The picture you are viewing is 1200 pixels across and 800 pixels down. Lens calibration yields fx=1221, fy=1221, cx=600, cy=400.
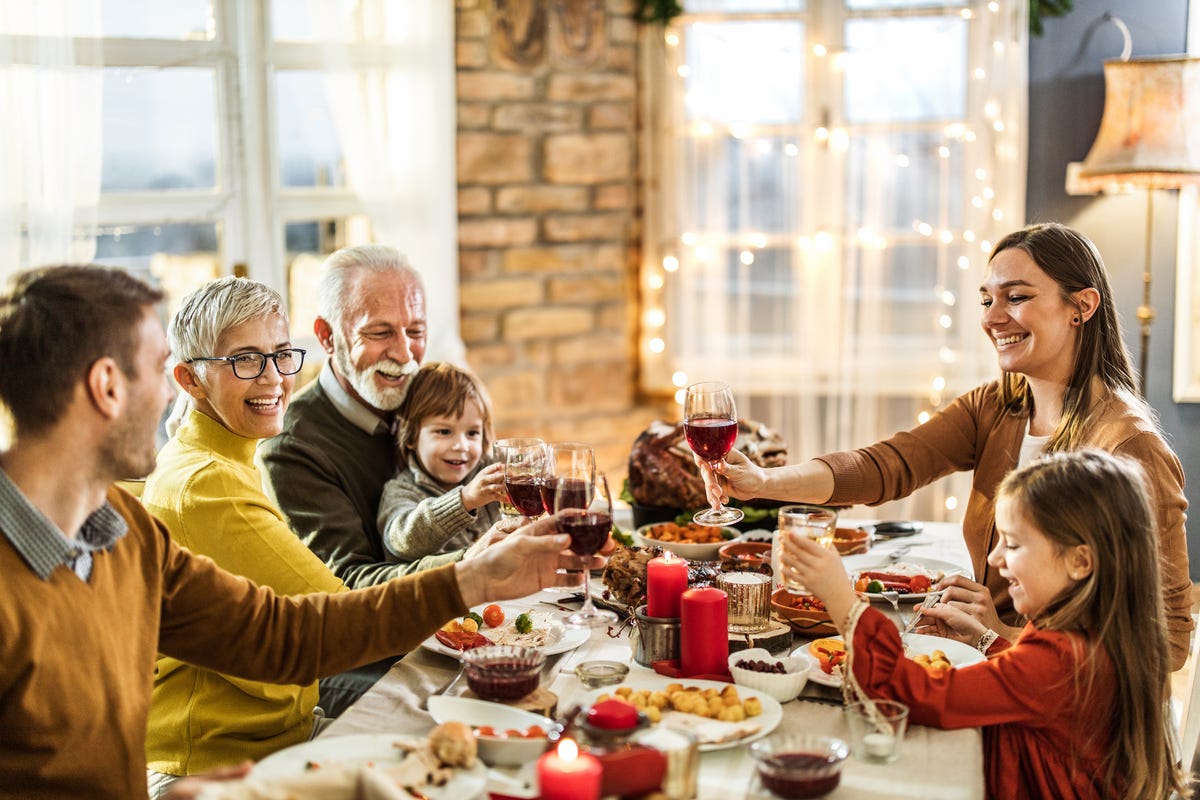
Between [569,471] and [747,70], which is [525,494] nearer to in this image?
[569,471]

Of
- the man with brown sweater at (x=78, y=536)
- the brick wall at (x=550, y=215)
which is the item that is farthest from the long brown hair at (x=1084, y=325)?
the brick wall at (x=550, y=215)

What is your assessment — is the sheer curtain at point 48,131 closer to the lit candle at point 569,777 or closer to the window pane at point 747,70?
the window pane at point 747,70

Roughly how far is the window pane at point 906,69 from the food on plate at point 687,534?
259cm

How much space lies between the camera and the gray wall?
15.1 ft

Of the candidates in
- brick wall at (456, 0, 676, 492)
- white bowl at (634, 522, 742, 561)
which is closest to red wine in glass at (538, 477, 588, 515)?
white bowl at (634, 522, 742, 561)

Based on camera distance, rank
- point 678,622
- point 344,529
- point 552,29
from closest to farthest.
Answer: point 678,622, point 344,529, point 552,29

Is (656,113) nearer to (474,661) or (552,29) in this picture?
(552,29)

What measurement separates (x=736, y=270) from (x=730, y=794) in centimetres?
357

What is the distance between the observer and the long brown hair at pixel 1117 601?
5.56 feet

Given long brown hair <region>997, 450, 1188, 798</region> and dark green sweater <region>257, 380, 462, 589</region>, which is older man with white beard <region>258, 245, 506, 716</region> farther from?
long brown hair <region>997, 450, 1188, 798</region>

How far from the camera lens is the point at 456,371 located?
2.64m

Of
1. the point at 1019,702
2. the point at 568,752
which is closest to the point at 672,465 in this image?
the point at 1019,702

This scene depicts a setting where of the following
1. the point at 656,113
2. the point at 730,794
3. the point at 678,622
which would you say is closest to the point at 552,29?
the point at 656,113

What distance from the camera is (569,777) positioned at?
4.09 ft
